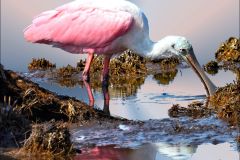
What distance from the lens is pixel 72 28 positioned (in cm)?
1591

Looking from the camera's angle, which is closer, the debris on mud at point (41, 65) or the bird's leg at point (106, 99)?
the bird's leg at point (106, 99)

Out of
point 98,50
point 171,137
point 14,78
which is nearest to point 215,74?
point 98,50

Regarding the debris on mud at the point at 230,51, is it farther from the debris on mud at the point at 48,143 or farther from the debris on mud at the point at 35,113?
the debris on mud at the point at 48,143

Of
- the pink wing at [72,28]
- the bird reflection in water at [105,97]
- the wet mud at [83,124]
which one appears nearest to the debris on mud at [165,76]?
the bird reflection in water at [105,97]

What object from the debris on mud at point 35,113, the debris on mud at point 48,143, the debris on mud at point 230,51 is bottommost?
the debris on mud at point 48,143

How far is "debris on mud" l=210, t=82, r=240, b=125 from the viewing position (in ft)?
37.3

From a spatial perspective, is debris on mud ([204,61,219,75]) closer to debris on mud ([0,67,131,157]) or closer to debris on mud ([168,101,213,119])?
debris on mud ([168,101,213,119])

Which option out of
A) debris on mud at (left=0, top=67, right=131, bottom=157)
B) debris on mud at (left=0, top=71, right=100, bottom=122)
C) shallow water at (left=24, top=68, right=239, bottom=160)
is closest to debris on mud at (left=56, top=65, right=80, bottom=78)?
shallow water at (left=24, top=68, right=239, bottom=160)

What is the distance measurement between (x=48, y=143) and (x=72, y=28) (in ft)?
23.7

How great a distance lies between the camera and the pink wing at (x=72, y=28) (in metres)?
15.6

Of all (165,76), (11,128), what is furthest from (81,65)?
(11,128)

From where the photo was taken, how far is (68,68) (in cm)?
2094

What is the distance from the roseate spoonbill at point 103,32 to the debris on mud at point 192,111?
5.03ft

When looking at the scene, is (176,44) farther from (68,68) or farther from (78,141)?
(68,68)
